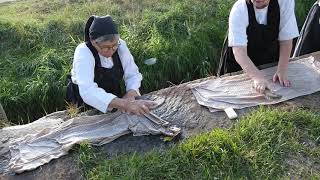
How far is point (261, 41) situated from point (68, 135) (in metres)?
1.98

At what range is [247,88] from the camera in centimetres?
376

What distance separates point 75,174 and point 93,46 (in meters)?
1.03

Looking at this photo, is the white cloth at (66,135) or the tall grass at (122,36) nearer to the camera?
the white cloth at (66,135)

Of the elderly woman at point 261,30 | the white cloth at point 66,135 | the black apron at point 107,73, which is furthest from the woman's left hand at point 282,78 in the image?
the black apron at point 107,73

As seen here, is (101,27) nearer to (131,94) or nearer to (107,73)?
(107,73)

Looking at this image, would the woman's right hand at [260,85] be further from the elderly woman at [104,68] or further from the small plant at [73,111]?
the small plant at [73,111]

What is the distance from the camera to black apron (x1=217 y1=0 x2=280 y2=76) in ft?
12.0

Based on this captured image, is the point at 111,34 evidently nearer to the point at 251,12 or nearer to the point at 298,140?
the point at 251,12

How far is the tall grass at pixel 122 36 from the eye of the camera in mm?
5223

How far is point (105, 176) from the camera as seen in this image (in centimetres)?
289

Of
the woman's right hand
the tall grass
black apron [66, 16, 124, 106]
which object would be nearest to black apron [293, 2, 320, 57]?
the woman's right hand

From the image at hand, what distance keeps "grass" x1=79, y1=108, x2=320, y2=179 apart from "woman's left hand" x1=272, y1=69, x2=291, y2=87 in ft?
1.70

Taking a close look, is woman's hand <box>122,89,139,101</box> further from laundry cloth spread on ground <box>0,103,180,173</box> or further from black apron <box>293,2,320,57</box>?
black apron <box>293,2,320,57</box>

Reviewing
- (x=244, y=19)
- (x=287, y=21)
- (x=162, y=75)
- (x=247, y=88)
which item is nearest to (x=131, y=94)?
(x=247, y=88)
